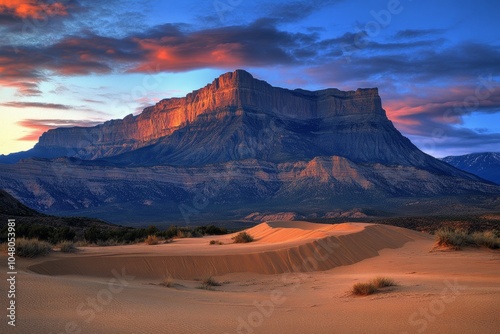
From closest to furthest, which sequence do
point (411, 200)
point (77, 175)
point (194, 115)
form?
point (411, 200)
point (77, 175)
point (194, 115)

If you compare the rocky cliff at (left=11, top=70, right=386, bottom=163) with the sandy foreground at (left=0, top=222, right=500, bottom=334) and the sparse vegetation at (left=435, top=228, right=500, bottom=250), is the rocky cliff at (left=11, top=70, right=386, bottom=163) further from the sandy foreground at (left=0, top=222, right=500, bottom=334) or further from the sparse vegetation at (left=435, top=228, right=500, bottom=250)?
the sandy foreground at (left=0, top=222, right=500, bottom=334)

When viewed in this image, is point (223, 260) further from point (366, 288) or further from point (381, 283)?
point (366, 288)

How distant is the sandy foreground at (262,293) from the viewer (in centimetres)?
733

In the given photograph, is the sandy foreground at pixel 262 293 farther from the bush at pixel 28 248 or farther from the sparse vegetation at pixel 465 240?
the sparse vegetation at pixel 465 240

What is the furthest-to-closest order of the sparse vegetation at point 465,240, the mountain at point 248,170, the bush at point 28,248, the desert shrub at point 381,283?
the mountain at point 248,170
the sparse vegetation at point 465,240
the bush at point 28,248
the desert shrub at point 381,283

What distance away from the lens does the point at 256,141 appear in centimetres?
15412

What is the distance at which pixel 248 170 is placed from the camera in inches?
5118

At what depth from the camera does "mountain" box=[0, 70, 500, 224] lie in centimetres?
10762

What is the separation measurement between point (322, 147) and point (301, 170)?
41.9 m

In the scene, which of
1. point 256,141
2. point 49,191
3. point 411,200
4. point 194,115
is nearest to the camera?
point 411,200

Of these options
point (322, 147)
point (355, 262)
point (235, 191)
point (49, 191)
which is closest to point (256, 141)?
point (322, 147)

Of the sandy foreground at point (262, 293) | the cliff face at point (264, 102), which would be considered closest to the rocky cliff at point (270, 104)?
the cliff face at point (264, 102)

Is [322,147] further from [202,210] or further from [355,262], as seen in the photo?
[355,262]

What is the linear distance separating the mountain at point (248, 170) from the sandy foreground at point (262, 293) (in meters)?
73.4
